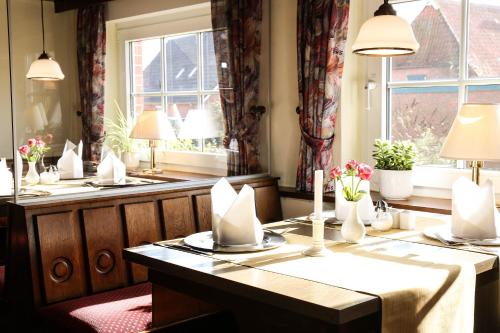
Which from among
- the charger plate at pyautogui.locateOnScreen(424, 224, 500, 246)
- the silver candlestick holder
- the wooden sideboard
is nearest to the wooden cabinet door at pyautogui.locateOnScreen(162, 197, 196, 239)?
the wooden sideboard

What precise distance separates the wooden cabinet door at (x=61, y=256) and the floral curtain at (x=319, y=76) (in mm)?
1403

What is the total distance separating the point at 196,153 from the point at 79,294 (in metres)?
1.07

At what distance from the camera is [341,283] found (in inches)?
75.0

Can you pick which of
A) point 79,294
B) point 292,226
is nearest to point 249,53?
point 292,226

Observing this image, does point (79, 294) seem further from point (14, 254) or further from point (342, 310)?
point (342, 310)

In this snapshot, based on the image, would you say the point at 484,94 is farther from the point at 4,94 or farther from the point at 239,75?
the point at 4,94

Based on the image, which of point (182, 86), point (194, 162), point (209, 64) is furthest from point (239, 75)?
point (194, 162)

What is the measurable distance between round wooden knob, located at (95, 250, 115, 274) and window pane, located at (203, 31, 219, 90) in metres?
1.13

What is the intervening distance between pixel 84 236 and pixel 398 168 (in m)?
1.67

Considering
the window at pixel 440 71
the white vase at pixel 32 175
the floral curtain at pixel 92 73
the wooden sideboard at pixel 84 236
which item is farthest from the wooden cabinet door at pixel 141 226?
the window at pixel 440 71

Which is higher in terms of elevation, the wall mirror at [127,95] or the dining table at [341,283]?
the wall mirror at [127,95]

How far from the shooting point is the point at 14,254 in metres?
2.81

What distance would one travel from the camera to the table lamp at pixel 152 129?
129 inches

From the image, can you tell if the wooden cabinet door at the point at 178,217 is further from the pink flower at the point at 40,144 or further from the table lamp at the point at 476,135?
the table lamp at the point at 476,135
